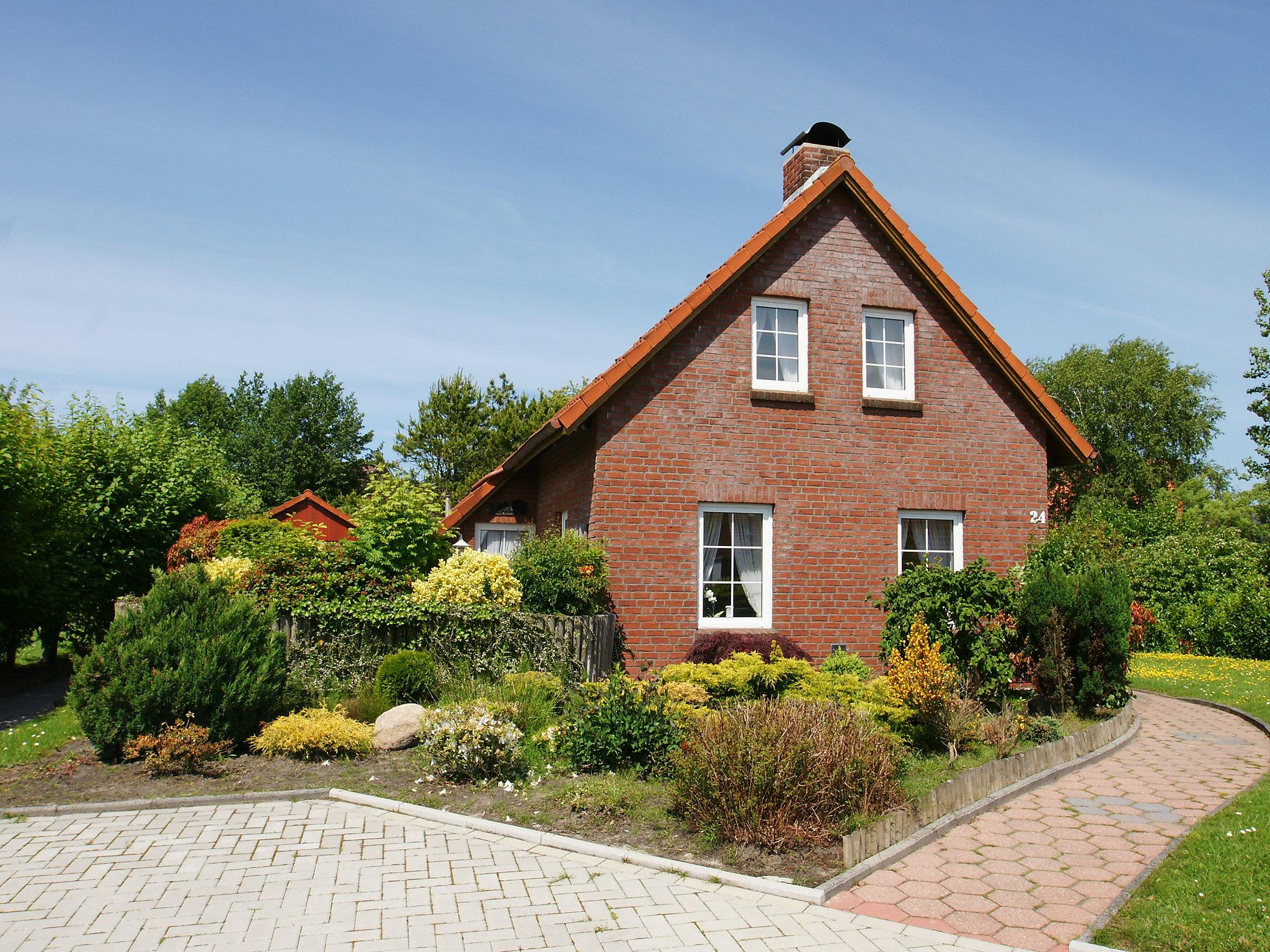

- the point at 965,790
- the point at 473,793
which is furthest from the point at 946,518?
the point at 473,793

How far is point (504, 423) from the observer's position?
36.3 m

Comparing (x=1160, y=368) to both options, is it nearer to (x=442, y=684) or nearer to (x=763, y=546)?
(x=763, y=546)

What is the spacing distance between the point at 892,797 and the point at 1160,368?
45.9 meters

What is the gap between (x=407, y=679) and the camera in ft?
35.1

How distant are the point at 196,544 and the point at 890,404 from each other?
1196 cm

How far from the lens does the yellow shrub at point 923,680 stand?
8578 mm

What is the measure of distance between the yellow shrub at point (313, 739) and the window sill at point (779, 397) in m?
7.39

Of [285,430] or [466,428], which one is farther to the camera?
[285,430]

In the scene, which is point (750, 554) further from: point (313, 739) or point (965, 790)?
point (313, 739)

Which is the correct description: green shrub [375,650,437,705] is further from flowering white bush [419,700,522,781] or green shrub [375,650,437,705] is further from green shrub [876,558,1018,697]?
green shrub [876,558,1018,697]

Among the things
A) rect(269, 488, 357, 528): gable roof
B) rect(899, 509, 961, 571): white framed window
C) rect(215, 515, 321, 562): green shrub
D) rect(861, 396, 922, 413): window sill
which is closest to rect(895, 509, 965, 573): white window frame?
rect(899, 509, 961, 571): white framed window

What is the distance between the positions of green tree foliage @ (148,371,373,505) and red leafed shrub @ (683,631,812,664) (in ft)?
116

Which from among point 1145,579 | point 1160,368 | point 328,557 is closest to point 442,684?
point 328,557

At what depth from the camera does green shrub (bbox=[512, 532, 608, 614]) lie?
12.0 metres
